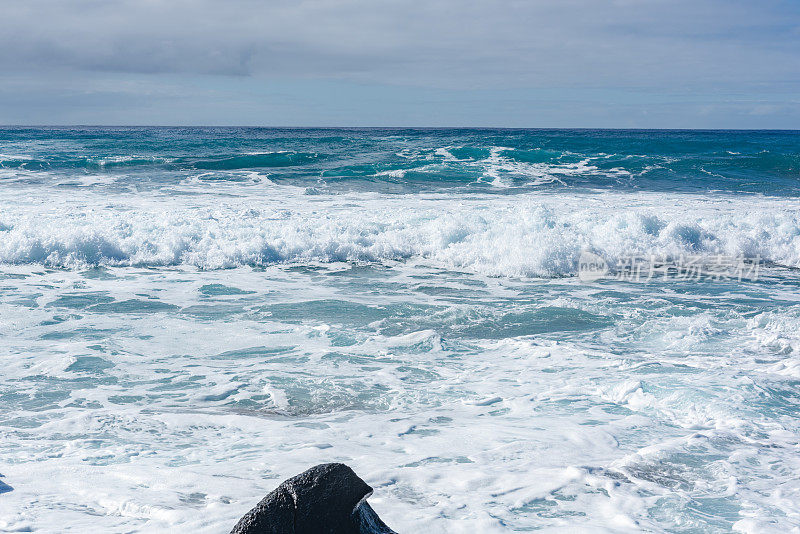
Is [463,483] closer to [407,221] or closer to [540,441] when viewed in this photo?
[540,441]

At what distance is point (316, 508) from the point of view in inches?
109

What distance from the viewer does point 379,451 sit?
15.2 ft

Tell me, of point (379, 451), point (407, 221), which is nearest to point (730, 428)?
point (379, 451)

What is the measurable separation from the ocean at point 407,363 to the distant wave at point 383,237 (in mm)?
60

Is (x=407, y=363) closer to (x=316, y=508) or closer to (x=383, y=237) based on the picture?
(x=316, y=508)

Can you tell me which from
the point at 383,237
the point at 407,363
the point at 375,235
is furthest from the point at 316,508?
the point at 375,235

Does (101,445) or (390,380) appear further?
(390,380)

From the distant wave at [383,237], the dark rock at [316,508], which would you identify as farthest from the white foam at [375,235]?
the dark rock at [316,508]

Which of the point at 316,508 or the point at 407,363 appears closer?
the point at 316,508

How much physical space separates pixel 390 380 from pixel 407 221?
26.6 feet

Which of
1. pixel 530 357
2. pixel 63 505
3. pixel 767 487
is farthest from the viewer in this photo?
pixel 530 357

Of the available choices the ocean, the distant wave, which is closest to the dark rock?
the ocean

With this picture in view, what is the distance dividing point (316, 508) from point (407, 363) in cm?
390

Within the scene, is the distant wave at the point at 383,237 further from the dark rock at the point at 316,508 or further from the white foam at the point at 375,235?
the dark rock at the point at 316,508
